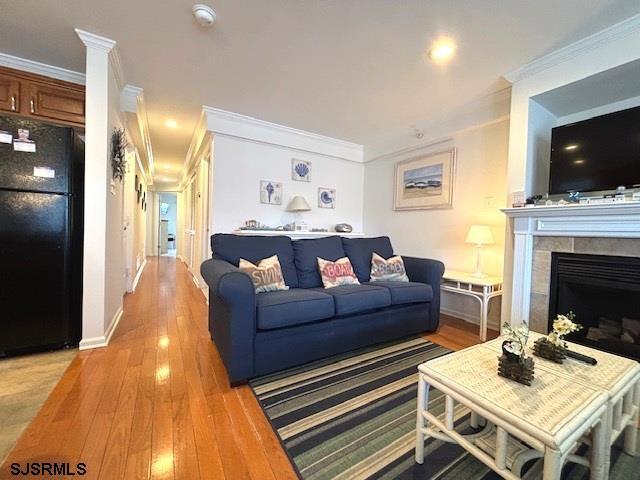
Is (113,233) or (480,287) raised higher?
(113,233)

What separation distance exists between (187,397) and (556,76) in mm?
3446

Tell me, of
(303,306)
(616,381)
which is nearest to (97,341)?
(303,306)

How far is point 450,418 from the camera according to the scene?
1089 mm

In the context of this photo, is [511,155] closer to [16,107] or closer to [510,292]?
[510,292]

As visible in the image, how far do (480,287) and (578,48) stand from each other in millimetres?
2001

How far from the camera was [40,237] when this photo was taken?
203 cm

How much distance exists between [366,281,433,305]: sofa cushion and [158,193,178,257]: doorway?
31.5ft

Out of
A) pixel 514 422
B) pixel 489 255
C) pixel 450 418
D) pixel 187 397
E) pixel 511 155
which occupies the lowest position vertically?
pixel 187 397

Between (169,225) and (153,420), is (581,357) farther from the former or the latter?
(169,225)

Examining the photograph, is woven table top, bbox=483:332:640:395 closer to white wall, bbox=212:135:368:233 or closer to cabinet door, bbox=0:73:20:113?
white wall, bbox=212:135:368:233

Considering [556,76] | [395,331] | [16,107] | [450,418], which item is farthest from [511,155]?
[16,107]

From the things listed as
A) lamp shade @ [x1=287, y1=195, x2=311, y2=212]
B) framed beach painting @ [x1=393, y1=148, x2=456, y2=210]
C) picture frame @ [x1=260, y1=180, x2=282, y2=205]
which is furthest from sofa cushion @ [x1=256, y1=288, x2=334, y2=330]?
framed beach painting @ [x1=393, y1=148, x2=456, y2=210]

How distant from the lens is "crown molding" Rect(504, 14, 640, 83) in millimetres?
1742

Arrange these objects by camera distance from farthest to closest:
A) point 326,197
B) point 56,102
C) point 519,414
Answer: point 326,197, point 56,102, point 519,414
